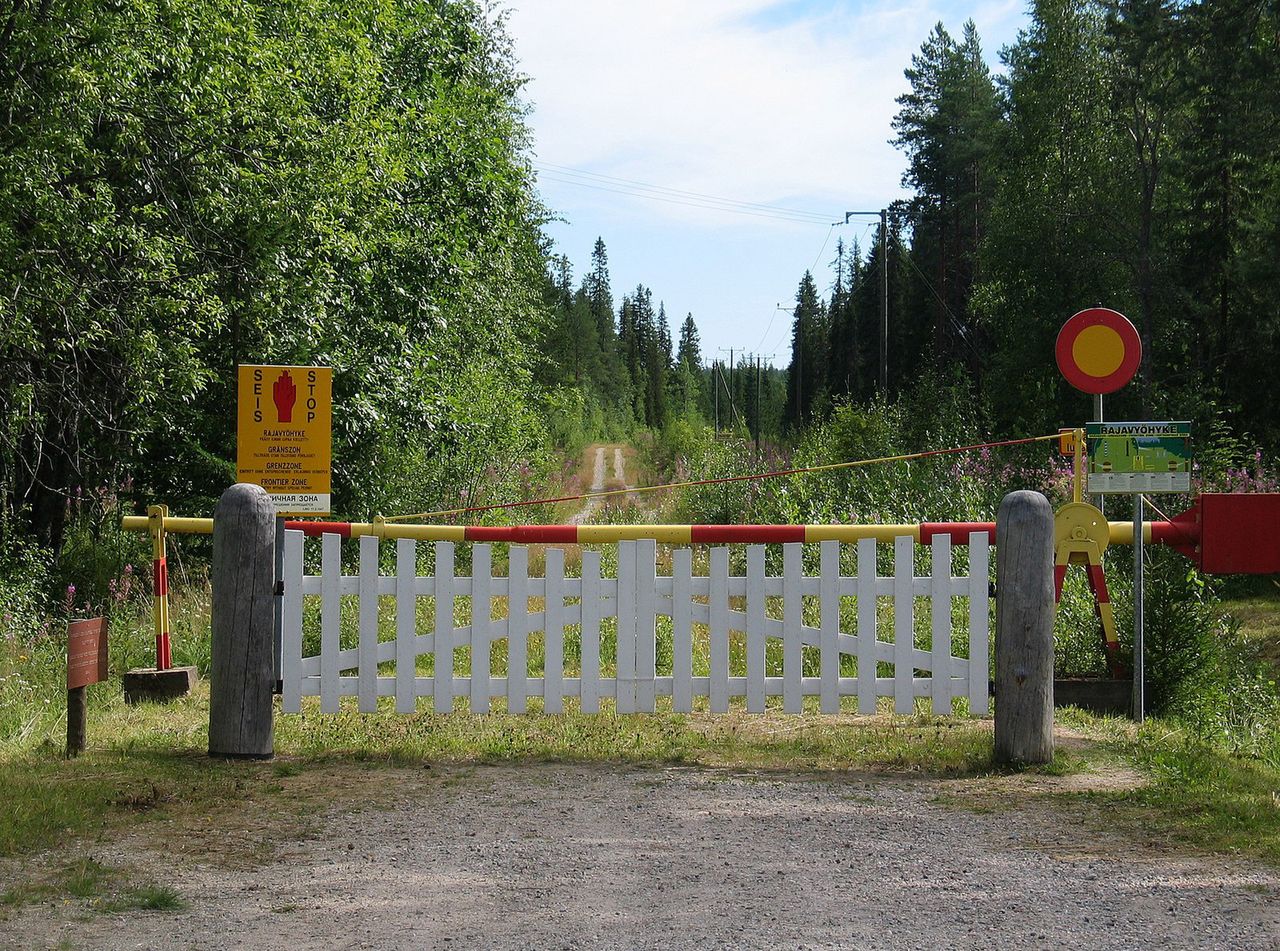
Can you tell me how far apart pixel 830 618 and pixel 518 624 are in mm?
1755

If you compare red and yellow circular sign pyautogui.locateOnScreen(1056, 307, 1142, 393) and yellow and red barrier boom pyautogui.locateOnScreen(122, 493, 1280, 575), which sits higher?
red and yellow circular sign pyautogui.locateOnScreen(1056, 307, 1142, 393)

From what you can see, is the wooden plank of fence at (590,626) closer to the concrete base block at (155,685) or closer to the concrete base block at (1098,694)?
the concrete base block at (1098,694)

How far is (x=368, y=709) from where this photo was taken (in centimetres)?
709

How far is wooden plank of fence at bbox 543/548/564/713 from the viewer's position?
22.8 feet

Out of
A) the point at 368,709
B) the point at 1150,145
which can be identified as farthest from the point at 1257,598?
the point at 1150,145

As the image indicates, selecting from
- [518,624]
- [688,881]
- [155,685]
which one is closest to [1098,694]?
[518,624]

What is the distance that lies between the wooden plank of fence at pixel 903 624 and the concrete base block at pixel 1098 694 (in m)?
1.95

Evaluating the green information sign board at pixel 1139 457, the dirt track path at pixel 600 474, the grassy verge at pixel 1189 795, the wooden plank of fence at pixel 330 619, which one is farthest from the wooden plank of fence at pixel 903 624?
the dirt track path at pixel 600 474

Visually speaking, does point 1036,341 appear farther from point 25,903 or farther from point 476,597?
point 25,903

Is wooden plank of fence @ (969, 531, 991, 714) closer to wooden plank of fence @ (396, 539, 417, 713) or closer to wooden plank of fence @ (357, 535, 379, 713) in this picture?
wooden plank of fence @ (396, 539, 417, 713)

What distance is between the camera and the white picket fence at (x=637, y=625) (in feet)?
22.7

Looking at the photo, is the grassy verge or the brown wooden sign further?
the brown wooden sign

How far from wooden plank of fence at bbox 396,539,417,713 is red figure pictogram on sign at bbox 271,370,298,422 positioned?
184 cm

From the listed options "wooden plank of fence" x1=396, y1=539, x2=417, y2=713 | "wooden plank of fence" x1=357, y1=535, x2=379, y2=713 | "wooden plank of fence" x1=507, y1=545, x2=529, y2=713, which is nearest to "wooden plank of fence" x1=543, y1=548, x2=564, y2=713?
"wooden plank of fence" x1=507, y1=545, x2=529, y2=713
